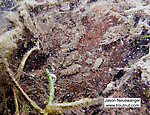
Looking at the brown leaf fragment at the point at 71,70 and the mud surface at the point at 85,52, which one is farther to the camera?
the brown leaf fragment at the point at 71,70

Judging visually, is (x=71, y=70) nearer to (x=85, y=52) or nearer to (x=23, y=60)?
(x=85, y=52)

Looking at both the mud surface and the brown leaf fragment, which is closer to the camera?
the mud surface

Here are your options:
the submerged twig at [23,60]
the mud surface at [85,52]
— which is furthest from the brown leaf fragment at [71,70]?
the submerged twig at [23,60]

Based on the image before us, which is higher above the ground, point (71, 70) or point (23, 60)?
→ point (23, 60)

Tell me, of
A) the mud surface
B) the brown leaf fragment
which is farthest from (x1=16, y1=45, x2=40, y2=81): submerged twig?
the brown leaf fragment

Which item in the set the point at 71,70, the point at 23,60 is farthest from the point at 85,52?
the point at 23,60

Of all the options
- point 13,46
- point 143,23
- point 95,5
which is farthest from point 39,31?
point 143,23

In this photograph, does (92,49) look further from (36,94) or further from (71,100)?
(36,94)

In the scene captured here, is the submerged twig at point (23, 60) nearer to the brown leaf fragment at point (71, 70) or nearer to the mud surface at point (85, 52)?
the mud surface at point (85, 52)

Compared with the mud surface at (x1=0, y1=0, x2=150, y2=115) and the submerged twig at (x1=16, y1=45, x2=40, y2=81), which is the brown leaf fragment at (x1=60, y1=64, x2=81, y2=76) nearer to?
the mud surface at (x1=0, y1=0, x2=150, y2=115)

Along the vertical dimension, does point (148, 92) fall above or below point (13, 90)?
below

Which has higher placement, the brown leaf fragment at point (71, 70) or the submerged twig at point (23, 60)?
the submerged twig at point (23, 60)
